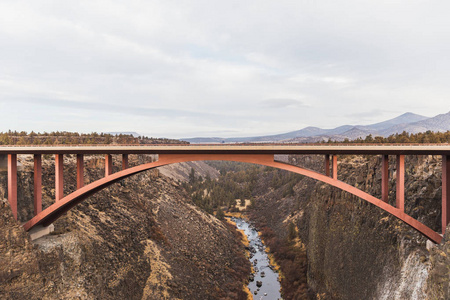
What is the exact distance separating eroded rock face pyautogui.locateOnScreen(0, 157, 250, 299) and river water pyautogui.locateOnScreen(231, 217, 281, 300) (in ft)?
6.85

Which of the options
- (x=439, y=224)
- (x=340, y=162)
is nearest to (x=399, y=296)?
(x=439, y=224)

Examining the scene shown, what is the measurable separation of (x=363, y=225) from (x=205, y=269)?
17277mm

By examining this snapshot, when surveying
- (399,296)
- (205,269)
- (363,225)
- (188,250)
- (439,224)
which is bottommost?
(205,269)

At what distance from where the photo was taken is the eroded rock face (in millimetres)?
12985

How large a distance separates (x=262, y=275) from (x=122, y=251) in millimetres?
22436

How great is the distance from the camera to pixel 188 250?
2850 cm

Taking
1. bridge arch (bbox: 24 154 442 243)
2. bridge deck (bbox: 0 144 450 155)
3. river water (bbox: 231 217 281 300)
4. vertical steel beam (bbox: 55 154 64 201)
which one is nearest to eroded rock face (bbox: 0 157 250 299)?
bridge arch (bbox: 24 154 442 243)

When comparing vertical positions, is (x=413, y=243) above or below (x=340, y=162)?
below

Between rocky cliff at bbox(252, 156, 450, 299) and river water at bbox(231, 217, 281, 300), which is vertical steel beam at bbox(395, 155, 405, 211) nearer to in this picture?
rocky cliff at bbox(252, 156, 450, 299)

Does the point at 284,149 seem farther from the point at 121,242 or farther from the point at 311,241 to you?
the point at 311,241

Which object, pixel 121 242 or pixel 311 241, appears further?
pixel 311 241

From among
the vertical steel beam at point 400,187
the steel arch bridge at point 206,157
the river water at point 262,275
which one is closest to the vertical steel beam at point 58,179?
the steel arch bridge at point 206,157

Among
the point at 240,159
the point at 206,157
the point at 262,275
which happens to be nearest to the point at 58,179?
the point at 206,157

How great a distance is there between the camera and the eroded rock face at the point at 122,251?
42.6ft
